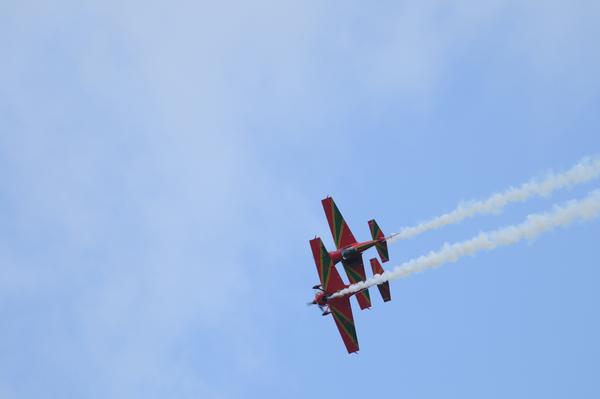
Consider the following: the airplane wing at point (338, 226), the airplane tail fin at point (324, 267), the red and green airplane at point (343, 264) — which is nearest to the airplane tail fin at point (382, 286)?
the red and green airplane at point (343, 264)

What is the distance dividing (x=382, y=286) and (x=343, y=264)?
310 cm

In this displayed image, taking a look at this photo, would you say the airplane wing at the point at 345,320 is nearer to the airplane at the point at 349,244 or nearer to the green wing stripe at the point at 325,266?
the green wing stripe at the point at 325,266

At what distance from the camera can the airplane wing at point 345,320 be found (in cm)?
7212

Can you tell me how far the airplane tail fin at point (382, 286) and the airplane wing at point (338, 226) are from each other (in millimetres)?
2071

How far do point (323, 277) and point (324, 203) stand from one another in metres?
5.38

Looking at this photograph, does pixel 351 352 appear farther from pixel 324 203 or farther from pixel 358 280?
pixel 324 203

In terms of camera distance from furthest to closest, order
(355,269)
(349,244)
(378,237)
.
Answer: (355,269)
(349,244)
(378,237)

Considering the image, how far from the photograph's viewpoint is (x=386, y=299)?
74.1 m

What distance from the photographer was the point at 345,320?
72.6m

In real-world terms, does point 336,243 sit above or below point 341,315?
above

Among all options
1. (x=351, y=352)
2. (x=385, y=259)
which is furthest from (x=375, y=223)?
(x=351, y=352)

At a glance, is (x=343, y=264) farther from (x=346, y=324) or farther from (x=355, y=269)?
(x=346, y=324)

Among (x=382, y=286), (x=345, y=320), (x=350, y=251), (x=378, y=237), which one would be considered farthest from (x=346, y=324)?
(x=378, y=237)

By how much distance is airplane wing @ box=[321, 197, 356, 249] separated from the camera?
73375 millimetres
